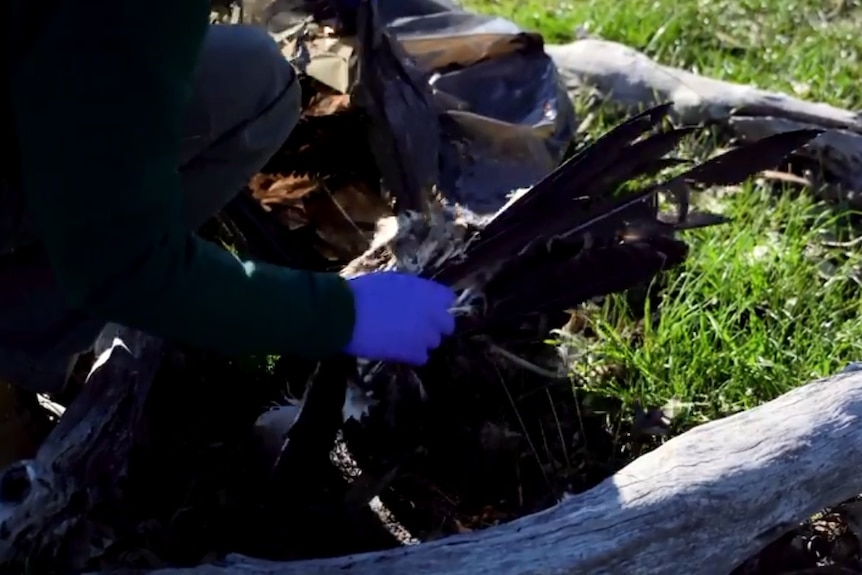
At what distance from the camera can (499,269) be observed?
1.88 m

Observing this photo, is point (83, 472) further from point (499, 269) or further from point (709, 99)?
point (709, 99)

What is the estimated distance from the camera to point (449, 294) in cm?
172

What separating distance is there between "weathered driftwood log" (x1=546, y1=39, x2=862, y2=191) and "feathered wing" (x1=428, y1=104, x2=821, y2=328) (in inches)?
32.9

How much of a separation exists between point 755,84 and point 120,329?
6.47 feet

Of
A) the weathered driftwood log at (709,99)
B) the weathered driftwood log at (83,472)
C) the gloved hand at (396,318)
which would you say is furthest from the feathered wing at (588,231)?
the weathered driftwood log at (709,99)

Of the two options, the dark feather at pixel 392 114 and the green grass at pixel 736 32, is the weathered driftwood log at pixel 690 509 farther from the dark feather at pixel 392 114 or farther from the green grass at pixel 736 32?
the green grass at pixel 736 32

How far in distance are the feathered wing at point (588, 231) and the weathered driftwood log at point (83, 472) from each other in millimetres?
520

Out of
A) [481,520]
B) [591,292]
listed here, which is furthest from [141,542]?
[591,292]

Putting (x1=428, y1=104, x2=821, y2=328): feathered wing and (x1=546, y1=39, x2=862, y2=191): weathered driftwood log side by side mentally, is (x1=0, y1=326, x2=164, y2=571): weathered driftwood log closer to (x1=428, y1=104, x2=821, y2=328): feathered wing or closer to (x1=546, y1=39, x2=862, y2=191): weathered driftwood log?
(x1=428, y1=104, x2=821, y2=328): feathered wing

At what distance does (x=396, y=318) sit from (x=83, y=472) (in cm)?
52

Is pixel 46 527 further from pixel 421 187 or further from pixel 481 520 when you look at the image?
pixel 421 187

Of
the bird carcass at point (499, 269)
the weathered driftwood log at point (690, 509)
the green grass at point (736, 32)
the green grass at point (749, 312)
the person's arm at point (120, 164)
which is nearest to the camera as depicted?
the person's arm at point (120, 164)

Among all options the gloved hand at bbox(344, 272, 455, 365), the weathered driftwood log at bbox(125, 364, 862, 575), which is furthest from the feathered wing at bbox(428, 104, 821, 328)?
the weathered driftwood log at bbox(125, 364, 862, 575)

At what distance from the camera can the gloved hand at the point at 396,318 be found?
153 cm
